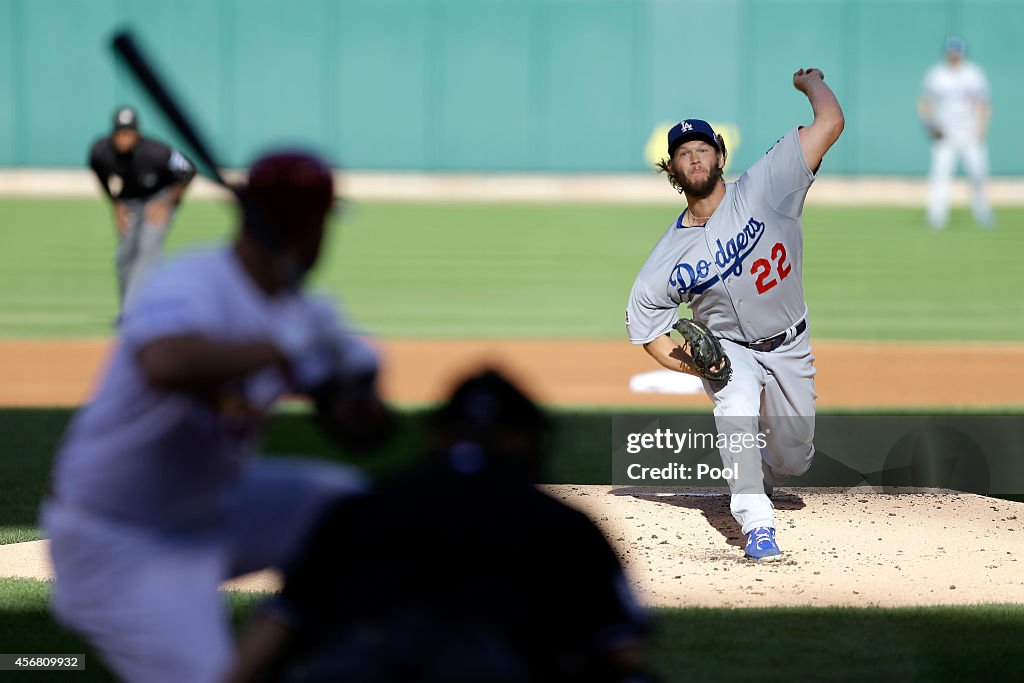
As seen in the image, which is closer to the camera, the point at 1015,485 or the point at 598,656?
the point at 598,656

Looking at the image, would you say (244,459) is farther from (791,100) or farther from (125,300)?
(791,100)

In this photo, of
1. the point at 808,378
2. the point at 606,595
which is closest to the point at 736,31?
the point at 808,378

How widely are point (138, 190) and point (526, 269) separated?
27.9 feet

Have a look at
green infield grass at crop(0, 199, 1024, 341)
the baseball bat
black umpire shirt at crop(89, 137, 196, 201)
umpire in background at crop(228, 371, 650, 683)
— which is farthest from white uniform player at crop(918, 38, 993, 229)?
umpire in background at crop(228, 371, 650, 683)

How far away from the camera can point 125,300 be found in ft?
47.2

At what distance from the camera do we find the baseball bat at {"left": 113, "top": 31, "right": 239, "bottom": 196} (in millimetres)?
3764

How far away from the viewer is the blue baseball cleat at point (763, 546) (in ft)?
23.6

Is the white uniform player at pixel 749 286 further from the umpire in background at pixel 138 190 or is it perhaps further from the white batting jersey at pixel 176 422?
the umpire in background at pixel 138 190

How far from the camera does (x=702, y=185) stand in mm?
7520

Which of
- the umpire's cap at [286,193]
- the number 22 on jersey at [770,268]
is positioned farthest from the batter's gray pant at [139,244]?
the umpire's cap at [286,193]

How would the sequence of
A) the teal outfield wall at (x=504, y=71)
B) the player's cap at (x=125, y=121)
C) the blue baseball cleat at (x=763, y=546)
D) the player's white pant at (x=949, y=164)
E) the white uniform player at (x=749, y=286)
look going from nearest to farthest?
the blue baseball cleat at (x=763, y=546)
the white uniform player at (x=749, y=286)
the player's cap at (x=125, y=121)
the player's white pant at (x=949, y=164)
the teal outfield wall at (x=504, y=71)

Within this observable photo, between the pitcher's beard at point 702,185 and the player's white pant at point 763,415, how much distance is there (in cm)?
79

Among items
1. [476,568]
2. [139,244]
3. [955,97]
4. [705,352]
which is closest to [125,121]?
[139,244]

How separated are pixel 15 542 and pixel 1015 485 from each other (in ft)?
19.4
